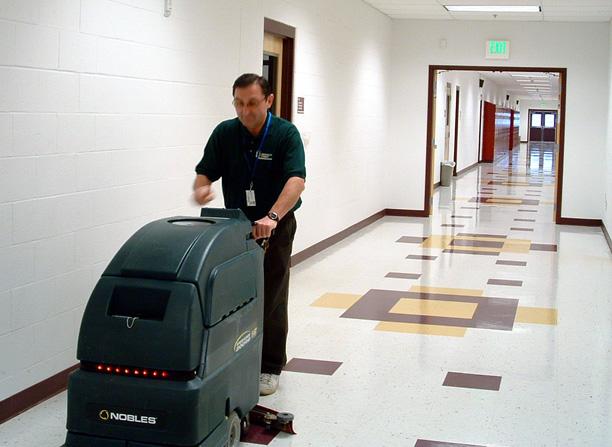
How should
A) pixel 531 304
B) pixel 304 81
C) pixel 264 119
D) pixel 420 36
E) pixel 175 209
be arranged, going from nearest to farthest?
pixel 264 119 < pixel 175 209 < pixel 531 304 < pixel 304 81 < pixel 420 36

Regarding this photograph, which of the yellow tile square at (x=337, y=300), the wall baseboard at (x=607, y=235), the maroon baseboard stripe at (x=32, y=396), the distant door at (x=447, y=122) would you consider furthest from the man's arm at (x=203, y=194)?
the distant door at (x=447, y=122)

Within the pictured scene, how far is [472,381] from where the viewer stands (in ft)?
13.7

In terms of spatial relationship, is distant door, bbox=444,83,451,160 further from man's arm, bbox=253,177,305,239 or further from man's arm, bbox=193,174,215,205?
man's arm, bbox=193,174,215,205

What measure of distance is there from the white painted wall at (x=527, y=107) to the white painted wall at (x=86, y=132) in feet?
130

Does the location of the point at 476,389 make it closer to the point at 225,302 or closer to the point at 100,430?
the point at 225,302

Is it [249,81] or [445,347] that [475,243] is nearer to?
[445,347]

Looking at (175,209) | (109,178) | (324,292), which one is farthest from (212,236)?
(324,292)

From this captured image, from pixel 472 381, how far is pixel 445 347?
638 mm

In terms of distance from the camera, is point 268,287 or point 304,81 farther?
point 304,81

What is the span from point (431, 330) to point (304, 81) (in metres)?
2.90

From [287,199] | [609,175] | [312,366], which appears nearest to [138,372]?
[287,199]

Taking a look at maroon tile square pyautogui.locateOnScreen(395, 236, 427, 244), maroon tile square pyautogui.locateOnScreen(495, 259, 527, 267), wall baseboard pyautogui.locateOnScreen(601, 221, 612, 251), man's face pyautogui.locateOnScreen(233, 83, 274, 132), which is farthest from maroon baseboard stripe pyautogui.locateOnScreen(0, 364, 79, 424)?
wall baseboard pyautogui.locateOnScreen(601, 221, 612, 251)

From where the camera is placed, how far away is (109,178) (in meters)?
4.17

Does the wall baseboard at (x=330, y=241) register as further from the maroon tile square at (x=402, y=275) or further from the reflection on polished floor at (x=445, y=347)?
the maroon tile square at (x=402, y=275)
